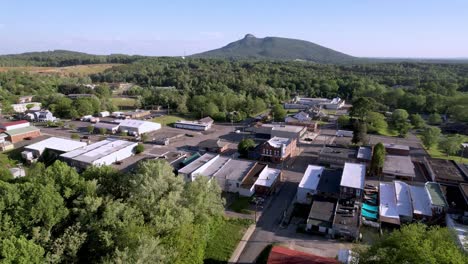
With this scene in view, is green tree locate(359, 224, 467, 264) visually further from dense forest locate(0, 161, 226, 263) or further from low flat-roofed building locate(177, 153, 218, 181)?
low flat-roofed building locate(177, 153, 218, 181)

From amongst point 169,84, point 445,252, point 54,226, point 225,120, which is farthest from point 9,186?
point 169,84

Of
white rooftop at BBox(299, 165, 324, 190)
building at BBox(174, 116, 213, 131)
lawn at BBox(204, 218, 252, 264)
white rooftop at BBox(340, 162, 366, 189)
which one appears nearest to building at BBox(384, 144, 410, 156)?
white rooftop at BBox(340, 162, 366, 189)

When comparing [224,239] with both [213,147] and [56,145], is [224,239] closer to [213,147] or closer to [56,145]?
[213,147]

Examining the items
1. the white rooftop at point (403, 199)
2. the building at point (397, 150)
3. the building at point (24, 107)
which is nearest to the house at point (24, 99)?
the building at point (24, 107)

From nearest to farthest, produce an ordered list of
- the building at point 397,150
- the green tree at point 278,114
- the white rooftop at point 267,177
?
the white rooftop at point 267,177 → the building at point 397,150 → the green tree at point 278,114

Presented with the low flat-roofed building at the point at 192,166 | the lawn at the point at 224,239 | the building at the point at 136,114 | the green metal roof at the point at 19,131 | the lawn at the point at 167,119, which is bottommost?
the lawn at the point at 224,239

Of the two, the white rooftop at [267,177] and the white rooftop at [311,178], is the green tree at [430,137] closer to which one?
the white rooftop at [311,178]
